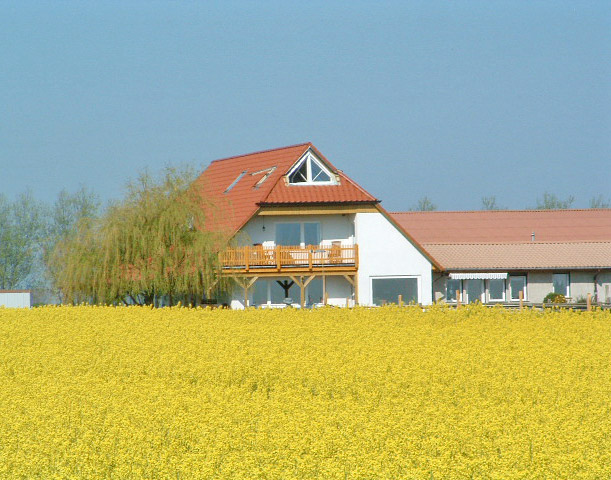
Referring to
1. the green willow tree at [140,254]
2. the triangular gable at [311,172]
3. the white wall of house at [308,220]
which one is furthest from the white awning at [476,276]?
the green willow tree at [140,254]

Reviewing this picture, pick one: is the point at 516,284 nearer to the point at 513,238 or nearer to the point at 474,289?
the point at 474,289

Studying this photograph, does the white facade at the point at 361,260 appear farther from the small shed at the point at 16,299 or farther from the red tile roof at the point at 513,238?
the small shed at the point at 16,299

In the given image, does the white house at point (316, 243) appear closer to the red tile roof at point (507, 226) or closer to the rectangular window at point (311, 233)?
the rectangular window at point (311, 233)

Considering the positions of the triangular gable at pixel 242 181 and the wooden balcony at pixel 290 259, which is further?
the triangular gable at pixel 242 181

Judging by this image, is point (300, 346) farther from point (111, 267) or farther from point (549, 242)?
point (549, 242)

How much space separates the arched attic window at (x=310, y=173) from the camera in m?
44.6

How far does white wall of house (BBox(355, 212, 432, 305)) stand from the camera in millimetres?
42781

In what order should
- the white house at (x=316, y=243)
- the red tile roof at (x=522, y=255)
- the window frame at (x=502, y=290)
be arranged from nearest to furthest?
the white house at (x=316, y=243), the red tile roof at (x=522, y=255), the window frame at (x=502, y=290)

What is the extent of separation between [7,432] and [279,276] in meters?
30.1

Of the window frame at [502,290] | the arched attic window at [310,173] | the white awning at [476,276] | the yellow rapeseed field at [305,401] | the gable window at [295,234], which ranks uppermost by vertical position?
the arched attic window at [310,173]

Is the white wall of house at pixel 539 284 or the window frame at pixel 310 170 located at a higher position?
the window frame at pixel 310 170

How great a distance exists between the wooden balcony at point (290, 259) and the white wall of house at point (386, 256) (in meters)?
0.67

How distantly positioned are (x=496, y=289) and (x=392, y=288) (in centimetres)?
632

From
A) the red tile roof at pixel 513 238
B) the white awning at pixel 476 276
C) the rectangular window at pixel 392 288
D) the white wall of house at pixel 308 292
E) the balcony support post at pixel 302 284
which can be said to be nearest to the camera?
the balcony support post at pixel 302 284
